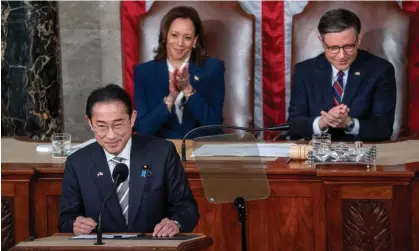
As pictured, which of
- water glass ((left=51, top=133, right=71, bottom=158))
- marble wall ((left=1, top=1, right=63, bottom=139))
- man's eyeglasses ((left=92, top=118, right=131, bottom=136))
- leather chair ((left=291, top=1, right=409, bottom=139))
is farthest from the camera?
marble wall ((left=1, top=1, right=63, bottom=139))

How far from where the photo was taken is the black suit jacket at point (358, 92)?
5.71m

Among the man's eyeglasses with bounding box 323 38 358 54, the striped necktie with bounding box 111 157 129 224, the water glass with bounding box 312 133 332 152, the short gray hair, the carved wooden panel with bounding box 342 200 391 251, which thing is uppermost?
the short gray hair

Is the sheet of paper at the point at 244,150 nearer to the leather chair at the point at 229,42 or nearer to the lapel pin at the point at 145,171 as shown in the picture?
the lapel pin at the point at 145,171

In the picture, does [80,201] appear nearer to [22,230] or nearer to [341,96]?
[22,230]

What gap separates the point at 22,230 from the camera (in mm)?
4777

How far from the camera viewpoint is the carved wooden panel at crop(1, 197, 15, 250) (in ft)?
15.6

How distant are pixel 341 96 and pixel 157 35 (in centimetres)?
132

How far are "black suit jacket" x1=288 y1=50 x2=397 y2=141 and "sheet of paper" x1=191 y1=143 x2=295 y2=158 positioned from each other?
1.39 feet

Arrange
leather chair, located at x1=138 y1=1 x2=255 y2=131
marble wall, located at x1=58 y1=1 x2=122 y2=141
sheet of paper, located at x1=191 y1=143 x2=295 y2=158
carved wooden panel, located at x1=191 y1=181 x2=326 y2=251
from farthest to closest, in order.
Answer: marble wall, located at x1=58 y1=1 x2=122 y2=141 → leather chair, located at x1=138 y1=1 x2=255 y2=131 → carved wooden panel, located at x1=191 y1=181 x2=326 y2=251 → sheet of paper, located at x1=191 y1=143 x2=295 y2=158

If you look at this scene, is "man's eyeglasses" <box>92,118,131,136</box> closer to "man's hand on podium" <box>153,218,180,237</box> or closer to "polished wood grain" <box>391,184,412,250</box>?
"man's hand on podium" <box>153,218,180,237</box>

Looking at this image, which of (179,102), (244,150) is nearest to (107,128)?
(244,150)

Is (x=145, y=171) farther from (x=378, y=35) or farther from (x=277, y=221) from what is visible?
(x=378, y=35)

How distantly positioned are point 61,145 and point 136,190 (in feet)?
4.59

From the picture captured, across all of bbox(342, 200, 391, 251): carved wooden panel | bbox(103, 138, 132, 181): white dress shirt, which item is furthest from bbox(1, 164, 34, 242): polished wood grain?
bbox(342, 200, 391, 251): carved wooden panel
